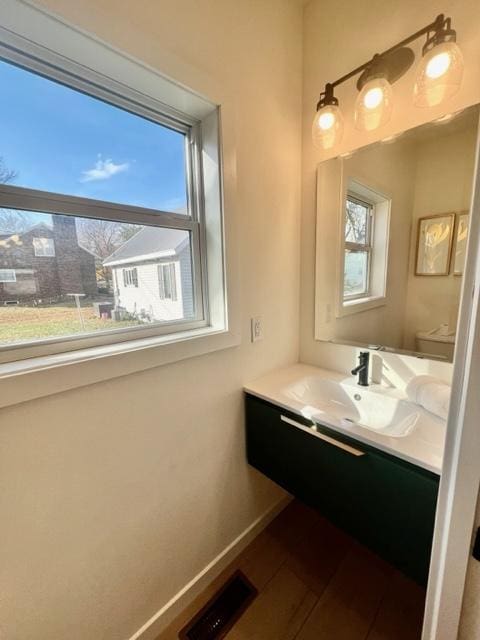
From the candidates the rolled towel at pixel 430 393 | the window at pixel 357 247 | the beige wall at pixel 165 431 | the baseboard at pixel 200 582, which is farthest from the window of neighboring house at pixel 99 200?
the baseboard at pixel 200 582

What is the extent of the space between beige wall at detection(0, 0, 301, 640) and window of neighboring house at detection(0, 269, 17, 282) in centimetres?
36

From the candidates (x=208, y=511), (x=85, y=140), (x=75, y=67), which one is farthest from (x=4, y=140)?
(x=208, y=511)

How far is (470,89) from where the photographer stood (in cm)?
90

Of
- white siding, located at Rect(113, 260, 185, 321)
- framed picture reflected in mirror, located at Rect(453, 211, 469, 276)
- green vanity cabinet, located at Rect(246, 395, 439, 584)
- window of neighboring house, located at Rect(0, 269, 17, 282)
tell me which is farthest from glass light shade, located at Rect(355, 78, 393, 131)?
window of neighboring house, located at Rect(0, 269, 17, 282)

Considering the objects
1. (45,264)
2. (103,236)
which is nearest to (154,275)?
(103,236)

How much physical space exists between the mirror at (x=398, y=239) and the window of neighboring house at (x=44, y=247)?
1183mm

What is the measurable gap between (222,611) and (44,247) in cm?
161

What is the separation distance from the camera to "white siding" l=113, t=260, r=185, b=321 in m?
0.98

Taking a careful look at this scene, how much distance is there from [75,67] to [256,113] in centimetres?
70

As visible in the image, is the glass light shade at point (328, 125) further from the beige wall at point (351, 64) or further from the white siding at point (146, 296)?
the white siding at point (146, 296)

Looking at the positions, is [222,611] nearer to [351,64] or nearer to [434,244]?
[434,244]

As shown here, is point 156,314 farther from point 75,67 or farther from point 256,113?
point 256,113

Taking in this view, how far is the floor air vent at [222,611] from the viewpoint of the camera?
3.49 ft

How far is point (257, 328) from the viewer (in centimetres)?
131
